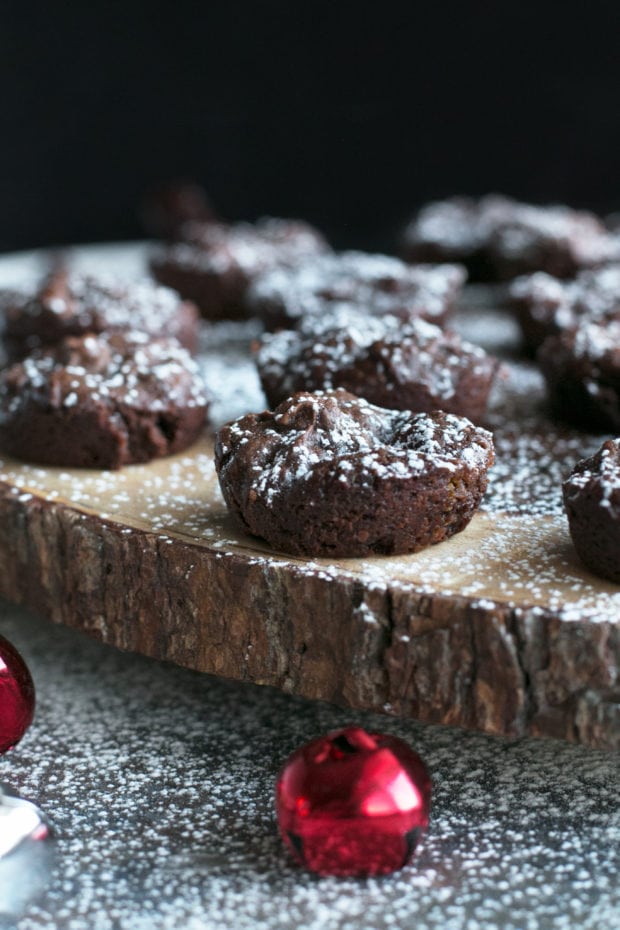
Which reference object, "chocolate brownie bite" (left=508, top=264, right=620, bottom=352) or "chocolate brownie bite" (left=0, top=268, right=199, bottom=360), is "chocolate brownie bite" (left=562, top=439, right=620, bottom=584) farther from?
"chocolate brownie bite" (left=0, top=268, right=199, bottom=360)

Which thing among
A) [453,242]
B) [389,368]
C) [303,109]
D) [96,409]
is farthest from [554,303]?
[303,109]

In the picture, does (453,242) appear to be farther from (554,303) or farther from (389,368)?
(389,368)

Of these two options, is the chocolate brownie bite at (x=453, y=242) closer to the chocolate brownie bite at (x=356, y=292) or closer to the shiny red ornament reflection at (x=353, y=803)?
the chocolate brownie bite at (x=356, y=292)

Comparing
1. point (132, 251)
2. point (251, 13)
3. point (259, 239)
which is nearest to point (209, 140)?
point (251, 13)

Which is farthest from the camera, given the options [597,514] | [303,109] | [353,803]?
[303,109]

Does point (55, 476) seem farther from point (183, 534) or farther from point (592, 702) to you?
point (592, 702)

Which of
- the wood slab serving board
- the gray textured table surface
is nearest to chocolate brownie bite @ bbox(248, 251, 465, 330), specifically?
the wood slab serving board

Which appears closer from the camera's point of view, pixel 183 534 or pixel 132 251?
pixel 183 534
